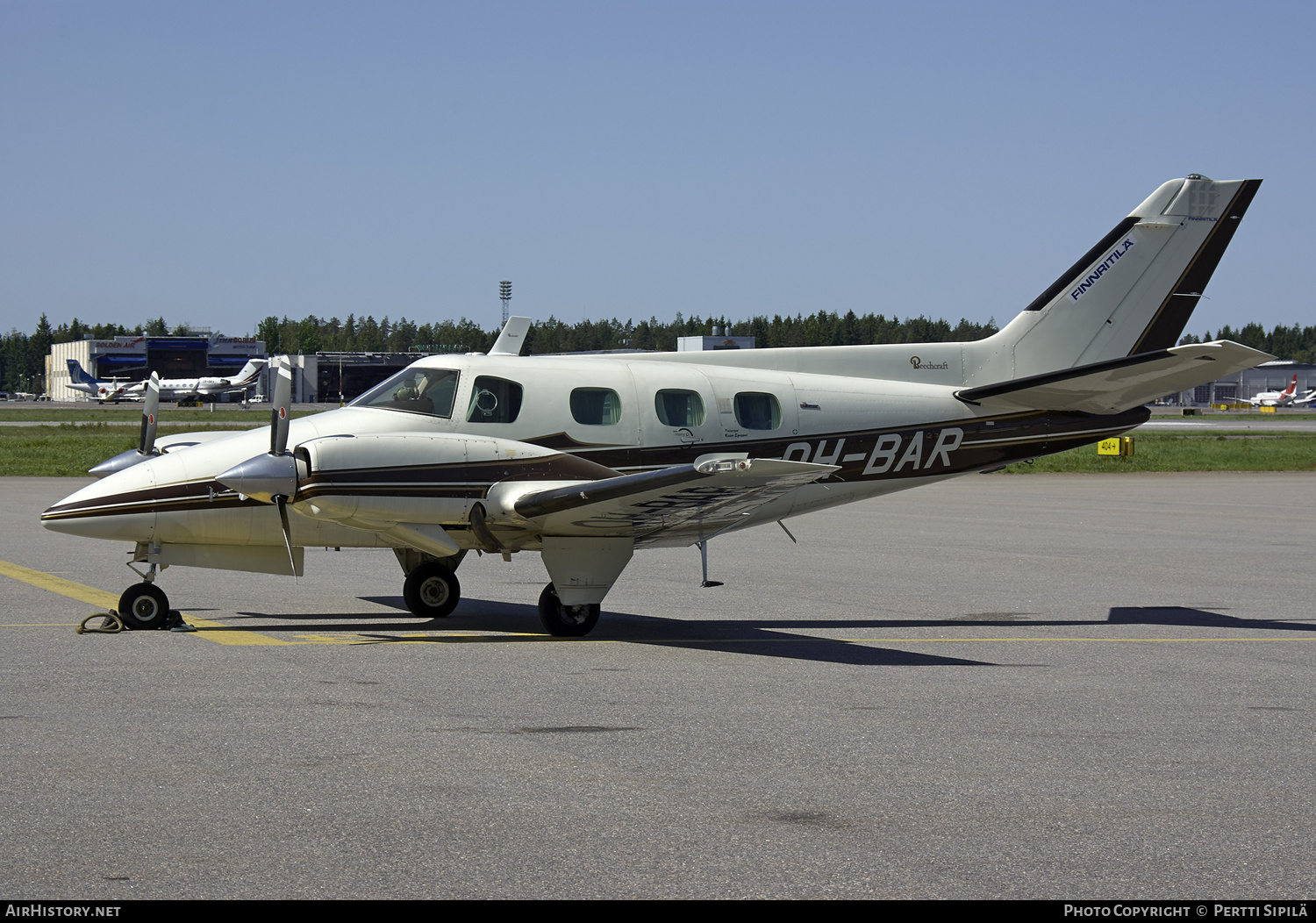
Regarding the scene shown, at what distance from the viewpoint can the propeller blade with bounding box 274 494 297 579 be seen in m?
11.7

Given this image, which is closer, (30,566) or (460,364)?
(460,364)

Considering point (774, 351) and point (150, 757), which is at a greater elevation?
point (774, 351)

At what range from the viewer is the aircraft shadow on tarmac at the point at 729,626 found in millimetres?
11445

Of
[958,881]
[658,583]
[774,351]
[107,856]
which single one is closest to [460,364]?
[774,351]

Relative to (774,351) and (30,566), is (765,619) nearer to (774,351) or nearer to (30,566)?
(774,351)

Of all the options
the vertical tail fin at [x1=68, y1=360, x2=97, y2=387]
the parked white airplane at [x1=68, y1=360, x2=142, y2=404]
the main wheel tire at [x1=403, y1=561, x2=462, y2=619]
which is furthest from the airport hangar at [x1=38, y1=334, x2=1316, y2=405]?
the main wheel tire at [x1=403, y1=561, x2=462, y2=619]

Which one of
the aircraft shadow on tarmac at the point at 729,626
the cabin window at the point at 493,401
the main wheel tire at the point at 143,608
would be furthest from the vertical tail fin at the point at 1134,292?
the main wheel tire at the point at 143,608

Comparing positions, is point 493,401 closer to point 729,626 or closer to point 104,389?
point 729,626

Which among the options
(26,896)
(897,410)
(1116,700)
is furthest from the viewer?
(897,410)

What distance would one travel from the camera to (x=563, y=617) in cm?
1232

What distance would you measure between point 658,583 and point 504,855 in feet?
36.8

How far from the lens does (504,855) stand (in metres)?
5.44

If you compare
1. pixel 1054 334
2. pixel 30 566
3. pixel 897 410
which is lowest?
pixel 30 566

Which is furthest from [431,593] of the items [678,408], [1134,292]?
[1134,292]
